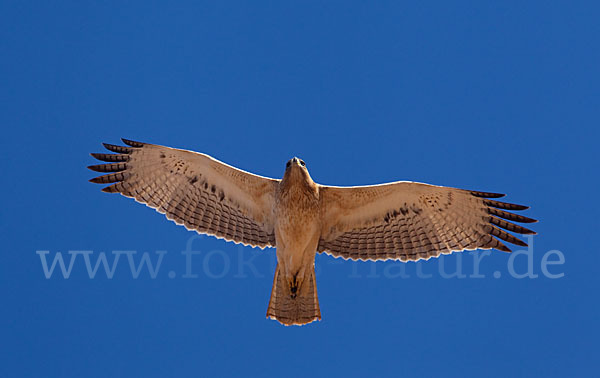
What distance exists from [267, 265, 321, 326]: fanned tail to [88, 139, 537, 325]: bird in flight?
0.01 m

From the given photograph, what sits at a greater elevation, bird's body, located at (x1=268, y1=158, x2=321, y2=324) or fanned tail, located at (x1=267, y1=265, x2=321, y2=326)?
bird's body, located at (x1=268, y1=158, x2=321, y2=324)

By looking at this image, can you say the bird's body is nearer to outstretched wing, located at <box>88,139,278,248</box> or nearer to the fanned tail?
the fanned tail

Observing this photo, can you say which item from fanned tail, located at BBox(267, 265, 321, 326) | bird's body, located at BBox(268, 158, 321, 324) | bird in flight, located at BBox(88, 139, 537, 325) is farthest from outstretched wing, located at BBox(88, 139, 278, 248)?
fanned tail, located at BBox(267, 265, 321, 326)

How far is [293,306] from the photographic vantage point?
396 inches

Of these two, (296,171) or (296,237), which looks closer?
(296,171)

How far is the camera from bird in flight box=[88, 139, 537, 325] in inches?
397

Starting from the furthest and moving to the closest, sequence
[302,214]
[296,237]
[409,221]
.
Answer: [409,221] → [296,237] → [302,214]

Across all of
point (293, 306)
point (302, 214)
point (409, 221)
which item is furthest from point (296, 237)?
point (409, 221)

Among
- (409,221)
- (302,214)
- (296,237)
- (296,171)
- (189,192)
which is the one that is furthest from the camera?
(189,192)

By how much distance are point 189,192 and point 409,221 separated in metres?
3.42

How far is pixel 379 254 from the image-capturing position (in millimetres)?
10617

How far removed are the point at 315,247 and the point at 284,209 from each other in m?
0.89

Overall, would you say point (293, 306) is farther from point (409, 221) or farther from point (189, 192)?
point (189, 192)

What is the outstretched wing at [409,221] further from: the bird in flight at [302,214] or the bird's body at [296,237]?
the bird's body at [296,237]
